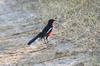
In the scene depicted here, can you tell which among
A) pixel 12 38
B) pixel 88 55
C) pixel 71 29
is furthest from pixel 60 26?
pixel 88 55

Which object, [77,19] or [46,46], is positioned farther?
[77,19]

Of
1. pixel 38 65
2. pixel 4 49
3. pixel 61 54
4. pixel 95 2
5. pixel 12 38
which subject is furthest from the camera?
pixel 95 2

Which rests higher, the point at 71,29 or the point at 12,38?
the point at 71,29

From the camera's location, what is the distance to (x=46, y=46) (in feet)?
25.5

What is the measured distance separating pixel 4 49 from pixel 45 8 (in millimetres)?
2852

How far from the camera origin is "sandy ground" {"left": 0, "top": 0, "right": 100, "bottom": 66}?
22.3 feet

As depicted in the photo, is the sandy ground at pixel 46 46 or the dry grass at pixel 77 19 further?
the dry grass at pixel 77 19

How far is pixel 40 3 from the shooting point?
1074 cm

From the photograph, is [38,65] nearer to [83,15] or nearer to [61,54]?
[61,54]

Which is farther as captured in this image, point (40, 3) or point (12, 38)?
point (40, 3)

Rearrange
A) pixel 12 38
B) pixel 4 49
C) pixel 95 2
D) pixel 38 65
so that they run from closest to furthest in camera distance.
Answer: pixel 38 65 → pixel 4 49 → pixel 12 38 → pixel 95 2

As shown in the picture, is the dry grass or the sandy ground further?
the dry grass

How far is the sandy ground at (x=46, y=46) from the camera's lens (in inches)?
268

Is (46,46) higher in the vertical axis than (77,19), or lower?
lower
